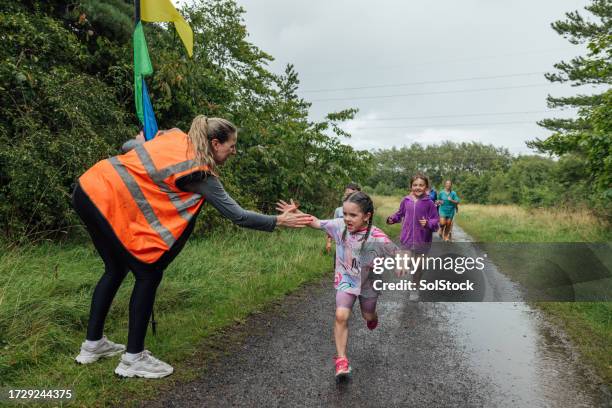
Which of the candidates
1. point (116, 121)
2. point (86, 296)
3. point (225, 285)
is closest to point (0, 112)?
point (116, 121)

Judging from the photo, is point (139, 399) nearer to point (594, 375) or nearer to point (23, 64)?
point (594, 375)

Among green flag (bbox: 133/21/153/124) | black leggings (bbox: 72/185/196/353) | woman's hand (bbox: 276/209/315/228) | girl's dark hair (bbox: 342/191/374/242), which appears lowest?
black leggings (bbox: 72/185/196/353)

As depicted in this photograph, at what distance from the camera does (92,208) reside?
318cm

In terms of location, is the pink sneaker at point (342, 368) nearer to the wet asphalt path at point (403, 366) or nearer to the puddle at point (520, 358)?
the wet asphalt path at point (403, 366)

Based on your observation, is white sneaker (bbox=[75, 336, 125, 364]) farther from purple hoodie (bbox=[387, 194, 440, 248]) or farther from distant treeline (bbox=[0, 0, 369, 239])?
purple hoodie (bbox=[387, 194, 440, 248])

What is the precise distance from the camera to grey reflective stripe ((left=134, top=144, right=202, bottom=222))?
3125mm

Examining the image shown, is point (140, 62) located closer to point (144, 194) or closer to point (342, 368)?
point (144, 194)

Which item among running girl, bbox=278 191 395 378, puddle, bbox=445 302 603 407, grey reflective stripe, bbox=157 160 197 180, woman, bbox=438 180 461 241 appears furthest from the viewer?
woman, bbox=438 180 461 241

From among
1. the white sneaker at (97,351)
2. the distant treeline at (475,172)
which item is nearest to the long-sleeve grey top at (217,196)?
the white sneaker at (97,351)

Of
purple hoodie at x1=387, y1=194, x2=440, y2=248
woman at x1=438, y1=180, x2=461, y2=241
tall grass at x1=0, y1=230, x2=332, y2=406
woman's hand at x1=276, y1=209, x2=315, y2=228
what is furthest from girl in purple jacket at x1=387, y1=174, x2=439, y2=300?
woman at x1=438, y1=180, x2=461, y2=241

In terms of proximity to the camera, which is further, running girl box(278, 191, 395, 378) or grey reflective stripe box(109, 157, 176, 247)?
running girl box(278, 191, 395, 378)

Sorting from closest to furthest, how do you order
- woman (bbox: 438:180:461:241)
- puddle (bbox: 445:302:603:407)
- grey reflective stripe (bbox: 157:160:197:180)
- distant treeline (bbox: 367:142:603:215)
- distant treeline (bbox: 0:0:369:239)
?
grey reflective stripe (bbox: 157:160:197:180) < puddle (bbox: 445:302:603:407) < distant treeline (bbox: 0:0:369:239) < woman (bbox: 438:180:461:241) < distant treeline (bbox: 367:142:603:215)

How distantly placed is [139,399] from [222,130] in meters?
2.02

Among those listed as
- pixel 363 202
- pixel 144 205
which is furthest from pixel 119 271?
pixel 363 202
